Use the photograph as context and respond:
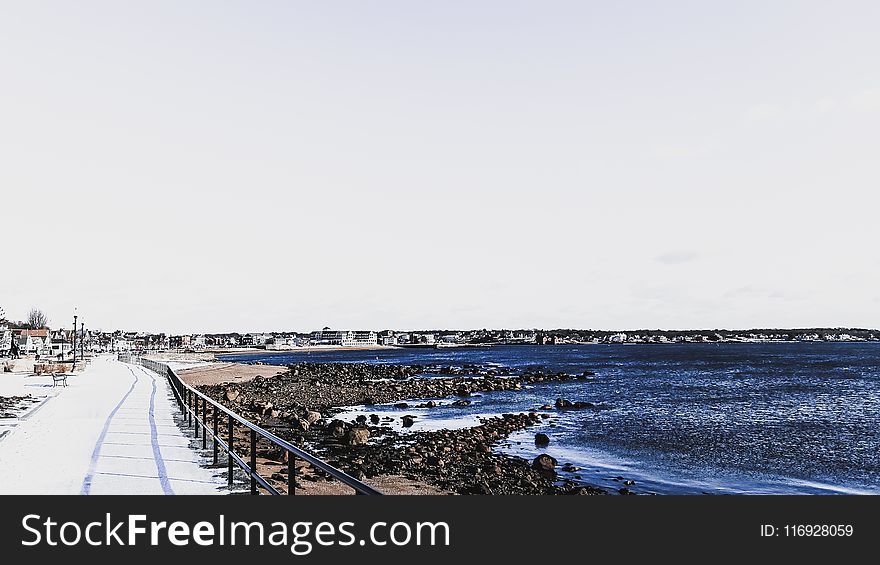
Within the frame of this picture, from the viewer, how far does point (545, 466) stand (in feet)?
62.7

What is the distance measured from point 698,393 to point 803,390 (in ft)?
27.1

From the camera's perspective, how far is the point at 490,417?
109ft

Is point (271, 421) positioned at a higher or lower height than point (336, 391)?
higher

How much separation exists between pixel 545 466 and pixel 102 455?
11962 millimetres

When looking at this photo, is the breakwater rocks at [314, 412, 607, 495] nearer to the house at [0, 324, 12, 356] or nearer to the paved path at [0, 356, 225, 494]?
the paved path at [0, 356, 225, 494]
